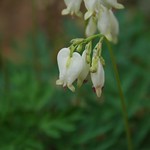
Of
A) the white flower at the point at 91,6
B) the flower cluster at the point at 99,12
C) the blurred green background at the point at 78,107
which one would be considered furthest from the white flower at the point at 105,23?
the blurred green background at the point at 78,107

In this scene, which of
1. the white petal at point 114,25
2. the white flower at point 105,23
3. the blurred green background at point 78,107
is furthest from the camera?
the blurred green background at point 78,107

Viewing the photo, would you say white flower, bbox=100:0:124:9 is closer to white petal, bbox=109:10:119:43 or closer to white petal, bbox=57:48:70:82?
white petal, bbox=109:10:119:43

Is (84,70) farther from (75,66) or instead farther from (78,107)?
(78,107)

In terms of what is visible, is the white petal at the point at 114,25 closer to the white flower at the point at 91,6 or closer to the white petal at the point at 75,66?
the white flower at the point at 91,6

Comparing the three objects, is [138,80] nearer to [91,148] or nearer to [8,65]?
[91,148]

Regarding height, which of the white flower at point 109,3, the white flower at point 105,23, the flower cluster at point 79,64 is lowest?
the flower cluster at point 79,64

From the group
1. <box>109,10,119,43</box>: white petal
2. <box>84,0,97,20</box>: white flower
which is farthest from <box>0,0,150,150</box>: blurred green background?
<box>84,0,97,20</box>: white flower
